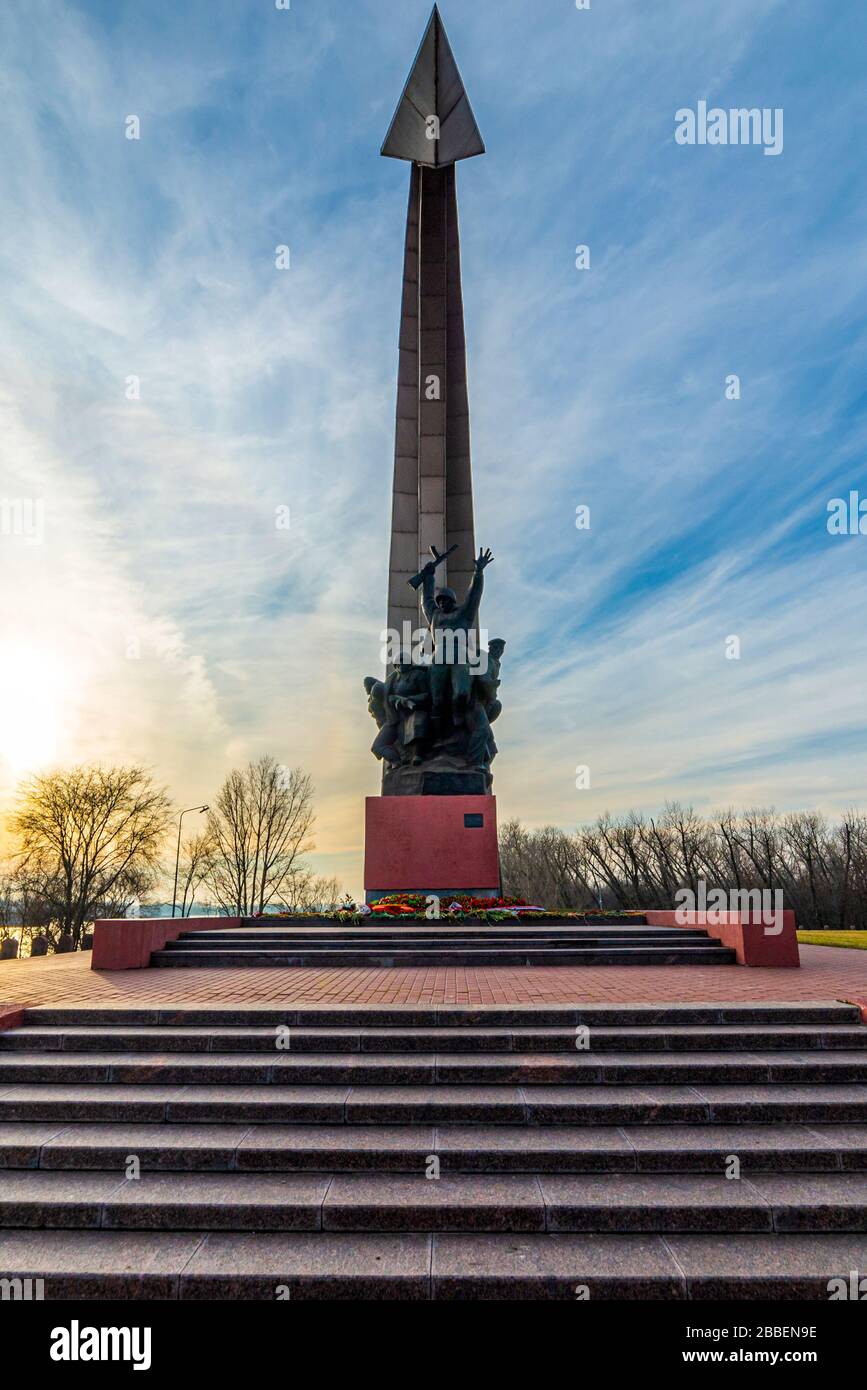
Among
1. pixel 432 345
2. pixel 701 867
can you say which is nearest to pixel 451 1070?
pixel 432 345

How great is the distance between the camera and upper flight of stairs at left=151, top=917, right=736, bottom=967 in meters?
8.77

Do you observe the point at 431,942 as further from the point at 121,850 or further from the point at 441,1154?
the point at 121,850

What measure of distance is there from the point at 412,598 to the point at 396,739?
4981 mm

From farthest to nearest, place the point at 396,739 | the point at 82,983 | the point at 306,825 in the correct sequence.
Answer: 1. the point at 306,825
2. the point at 396,739
3. the point at 82,983

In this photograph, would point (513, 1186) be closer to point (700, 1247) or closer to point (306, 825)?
point (700, 1247)

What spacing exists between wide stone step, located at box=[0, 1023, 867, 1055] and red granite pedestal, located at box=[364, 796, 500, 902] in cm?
747

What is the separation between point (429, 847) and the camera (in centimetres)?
1288

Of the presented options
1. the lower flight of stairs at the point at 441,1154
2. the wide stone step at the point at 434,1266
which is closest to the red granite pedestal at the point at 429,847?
the lower flight of stairs at the point at 441,1154

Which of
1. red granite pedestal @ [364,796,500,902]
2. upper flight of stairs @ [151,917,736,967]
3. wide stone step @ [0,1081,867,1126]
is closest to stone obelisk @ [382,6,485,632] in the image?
red granite pedestal @ [364,796,500,902]

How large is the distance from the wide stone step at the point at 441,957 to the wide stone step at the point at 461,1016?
3088 millimetres

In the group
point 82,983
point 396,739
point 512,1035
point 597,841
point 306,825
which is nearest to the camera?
point 512,1035

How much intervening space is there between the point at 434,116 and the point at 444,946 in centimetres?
2324

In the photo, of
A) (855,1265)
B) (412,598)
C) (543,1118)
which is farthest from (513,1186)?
(412,598)
